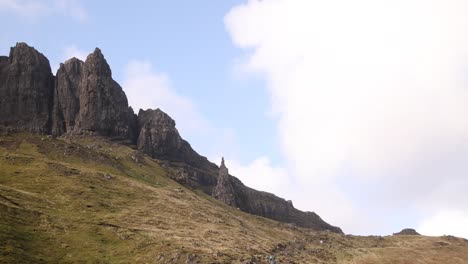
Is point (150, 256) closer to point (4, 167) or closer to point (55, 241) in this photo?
point (55, 241)

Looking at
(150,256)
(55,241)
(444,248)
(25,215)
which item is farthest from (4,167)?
(444,248)

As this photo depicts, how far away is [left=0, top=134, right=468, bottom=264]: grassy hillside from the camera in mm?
91688

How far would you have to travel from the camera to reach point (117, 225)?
4407 inches

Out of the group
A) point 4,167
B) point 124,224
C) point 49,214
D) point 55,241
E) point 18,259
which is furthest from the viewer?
point 4,167

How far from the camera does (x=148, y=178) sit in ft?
629

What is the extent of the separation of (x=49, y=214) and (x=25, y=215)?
7597 mm

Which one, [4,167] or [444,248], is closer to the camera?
[4,167]

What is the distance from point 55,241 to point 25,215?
497 inches

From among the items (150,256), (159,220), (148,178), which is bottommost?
(150,256)

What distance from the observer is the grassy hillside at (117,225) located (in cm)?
9169

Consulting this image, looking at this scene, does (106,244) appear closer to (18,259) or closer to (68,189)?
(18,259)

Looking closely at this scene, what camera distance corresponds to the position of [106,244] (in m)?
96.9

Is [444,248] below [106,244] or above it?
above

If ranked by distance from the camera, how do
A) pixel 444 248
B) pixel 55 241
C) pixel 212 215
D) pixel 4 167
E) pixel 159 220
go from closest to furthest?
pixel 55 241 < pixel 159 220 < pixel 4 167 < pixel 212 215 < pixel 444 248
